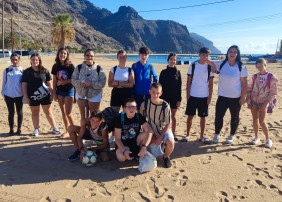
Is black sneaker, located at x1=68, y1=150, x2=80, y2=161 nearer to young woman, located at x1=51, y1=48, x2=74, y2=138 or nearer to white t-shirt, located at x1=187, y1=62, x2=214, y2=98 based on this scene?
young woman, located at x1=51, y1=48, x2=74, y2=138

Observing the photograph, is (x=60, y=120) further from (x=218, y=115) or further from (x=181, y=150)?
(x=218, y=115)

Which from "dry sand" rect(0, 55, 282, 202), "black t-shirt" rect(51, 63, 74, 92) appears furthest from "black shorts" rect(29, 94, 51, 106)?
"dry sand" rect(0, 55, 282, 202)

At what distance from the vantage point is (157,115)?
4203 millimetres

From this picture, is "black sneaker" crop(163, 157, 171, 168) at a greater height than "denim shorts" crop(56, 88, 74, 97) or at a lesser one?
lesser

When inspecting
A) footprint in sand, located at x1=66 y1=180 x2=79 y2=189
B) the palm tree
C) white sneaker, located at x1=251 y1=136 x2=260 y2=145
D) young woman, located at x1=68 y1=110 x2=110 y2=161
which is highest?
the palm tree

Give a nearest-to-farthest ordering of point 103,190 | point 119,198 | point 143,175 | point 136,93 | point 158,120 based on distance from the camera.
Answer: point 119,198, point 103,190, point 143,175, point 158,120, point 136,93

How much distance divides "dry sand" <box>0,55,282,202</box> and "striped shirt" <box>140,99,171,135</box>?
76 centimetres

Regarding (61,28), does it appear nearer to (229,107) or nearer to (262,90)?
(229,107)

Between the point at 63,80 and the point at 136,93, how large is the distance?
175 centimetres

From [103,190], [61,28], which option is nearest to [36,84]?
[103,190]

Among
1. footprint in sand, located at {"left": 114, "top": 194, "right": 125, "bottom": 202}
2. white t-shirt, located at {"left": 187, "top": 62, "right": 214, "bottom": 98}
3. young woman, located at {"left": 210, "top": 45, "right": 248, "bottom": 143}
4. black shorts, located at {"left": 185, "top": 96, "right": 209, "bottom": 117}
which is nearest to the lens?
footprint in sand, located at {"left": 114, "top": 194, "right": 125, "bottom": 202}

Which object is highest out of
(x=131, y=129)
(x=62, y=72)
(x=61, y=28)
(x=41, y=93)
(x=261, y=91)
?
(x=61, y=28)

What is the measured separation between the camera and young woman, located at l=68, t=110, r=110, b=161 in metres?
4.18

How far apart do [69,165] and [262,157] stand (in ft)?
12.8
